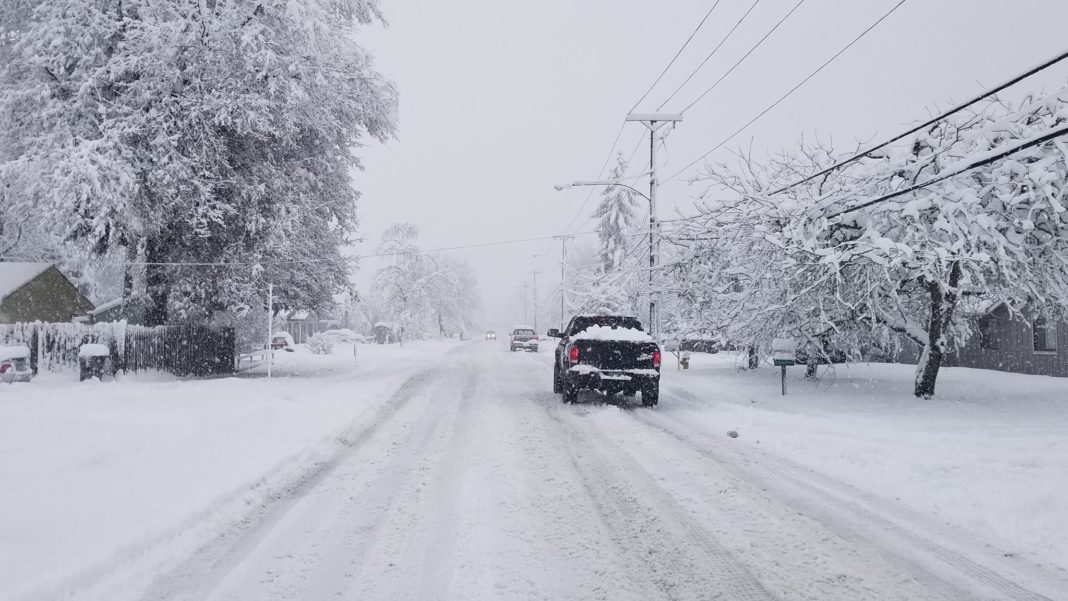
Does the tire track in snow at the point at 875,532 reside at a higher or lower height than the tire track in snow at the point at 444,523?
lower

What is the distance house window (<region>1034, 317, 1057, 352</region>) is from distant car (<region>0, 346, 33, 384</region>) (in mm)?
29068

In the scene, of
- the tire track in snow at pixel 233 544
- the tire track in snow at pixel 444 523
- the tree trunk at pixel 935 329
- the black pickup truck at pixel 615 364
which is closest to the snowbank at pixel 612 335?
the black pickup truck at pixel 615 364

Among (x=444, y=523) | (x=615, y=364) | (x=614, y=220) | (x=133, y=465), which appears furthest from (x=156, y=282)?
(x=614, y=220)

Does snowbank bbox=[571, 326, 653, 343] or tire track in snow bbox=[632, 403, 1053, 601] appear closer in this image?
tire track in snow bbox=[632, 403, 1053, 601]

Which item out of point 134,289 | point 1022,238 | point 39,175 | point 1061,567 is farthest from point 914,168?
point 134,289

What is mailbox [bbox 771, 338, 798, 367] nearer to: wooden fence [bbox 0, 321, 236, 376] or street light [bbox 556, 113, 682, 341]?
street light [bbox 556, 113, 682, 341]

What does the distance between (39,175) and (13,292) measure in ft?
66.7

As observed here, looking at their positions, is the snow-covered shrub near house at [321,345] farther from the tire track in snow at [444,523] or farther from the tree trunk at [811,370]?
the tire track in snow at [444,523]

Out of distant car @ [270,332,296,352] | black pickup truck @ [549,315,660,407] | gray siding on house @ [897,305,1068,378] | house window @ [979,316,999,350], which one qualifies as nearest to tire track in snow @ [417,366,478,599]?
black pickup truck @ [549,315,660,407]

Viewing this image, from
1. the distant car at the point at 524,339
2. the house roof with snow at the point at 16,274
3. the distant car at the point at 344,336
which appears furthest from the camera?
the distant car at the point at 344,336

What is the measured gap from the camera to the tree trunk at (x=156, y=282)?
70.0 ft

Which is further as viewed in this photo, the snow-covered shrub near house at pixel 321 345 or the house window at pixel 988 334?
the snow-covered shrub near house at pixel 321 345

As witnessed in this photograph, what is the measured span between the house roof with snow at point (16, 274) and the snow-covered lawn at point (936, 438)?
109ft

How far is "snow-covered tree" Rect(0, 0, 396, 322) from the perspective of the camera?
18.5 metres
